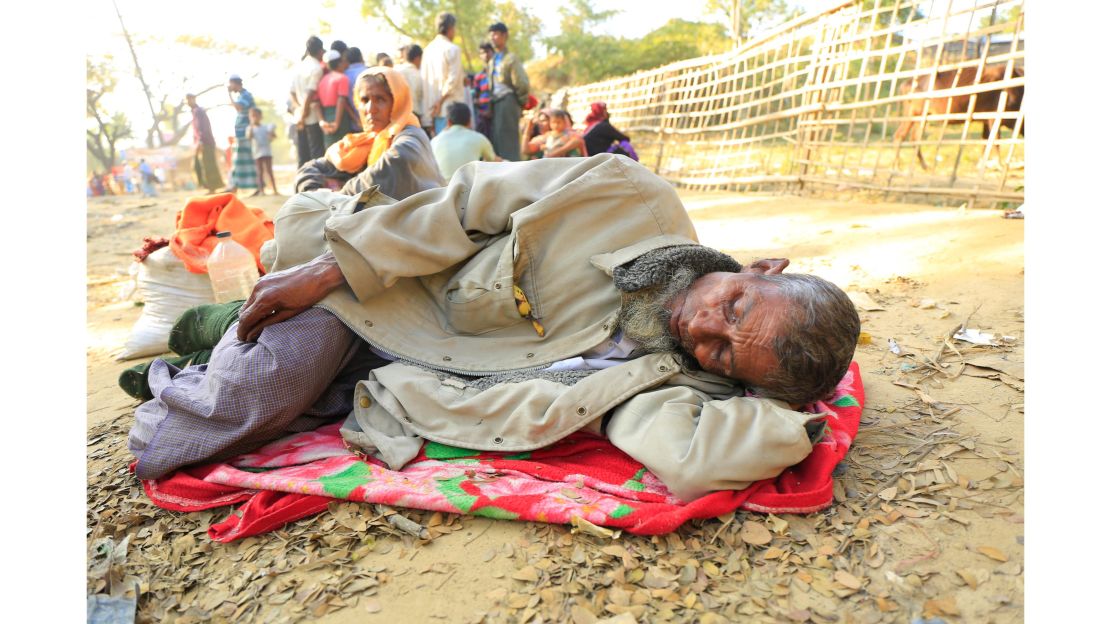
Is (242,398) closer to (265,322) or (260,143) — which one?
(265,322)

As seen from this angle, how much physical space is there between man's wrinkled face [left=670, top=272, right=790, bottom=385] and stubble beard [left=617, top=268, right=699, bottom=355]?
3cm

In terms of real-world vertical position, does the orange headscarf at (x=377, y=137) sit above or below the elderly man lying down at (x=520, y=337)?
above

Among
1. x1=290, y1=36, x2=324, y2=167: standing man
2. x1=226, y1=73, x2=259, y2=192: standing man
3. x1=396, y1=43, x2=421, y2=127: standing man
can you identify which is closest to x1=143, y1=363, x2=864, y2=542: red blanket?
x1=396, y1=43, x2=421, y2=127: standing man

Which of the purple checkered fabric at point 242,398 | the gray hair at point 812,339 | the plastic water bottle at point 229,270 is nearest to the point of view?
the gray hair at point 812,339

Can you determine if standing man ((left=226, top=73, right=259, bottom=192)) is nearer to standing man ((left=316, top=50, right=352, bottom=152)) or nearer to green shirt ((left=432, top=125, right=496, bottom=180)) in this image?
standing man ((left=316, top=50, right=352, bottom=152))

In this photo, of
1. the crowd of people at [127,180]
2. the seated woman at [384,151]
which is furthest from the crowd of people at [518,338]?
the crowd of people at [127,180]

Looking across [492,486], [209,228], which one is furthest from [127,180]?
[492,486]

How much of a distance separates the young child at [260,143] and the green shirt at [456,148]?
6.07m

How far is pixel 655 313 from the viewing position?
2090mm

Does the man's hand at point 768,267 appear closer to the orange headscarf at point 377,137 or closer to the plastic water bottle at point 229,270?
the plastic water bottle at point 229,270

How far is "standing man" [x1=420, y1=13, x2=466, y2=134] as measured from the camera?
7.36 metres

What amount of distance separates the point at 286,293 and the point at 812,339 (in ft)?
5.25

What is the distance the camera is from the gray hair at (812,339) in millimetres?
1838

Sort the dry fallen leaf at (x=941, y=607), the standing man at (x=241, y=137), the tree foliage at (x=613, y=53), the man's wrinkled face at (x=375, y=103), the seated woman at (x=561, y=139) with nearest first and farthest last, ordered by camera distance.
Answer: the dry fallen leaf at (x=941, y=607)
the man's wrinkled face at (x=375, y=103)
the seated woman at (x=561, y=139)
the standing man at (x=241, y=137)
the tree foliage at (x=613, y=53)
